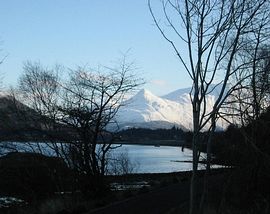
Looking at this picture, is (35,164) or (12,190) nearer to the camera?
(35,164)

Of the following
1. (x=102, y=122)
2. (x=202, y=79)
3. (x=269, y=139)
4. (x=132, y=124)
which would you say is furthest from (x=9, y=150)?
(x=202, y=79)

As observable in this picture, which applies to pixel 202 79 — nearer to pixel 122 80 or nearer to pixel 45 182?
pixel 122 80

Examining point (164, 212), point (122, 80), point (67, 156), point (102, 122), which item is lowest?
point (164, 212)

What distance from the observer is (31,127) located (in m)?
27.5

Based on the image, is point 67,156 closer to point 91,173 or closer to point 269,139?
point 91,173

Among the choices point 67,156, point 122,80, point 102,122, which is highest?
point 122,80

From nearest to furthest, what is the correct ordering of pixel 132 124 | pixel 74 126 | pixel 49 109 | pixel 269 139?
pixel 269 139 → pixel 74 126 → pixel 49 109 → pixel 132 124

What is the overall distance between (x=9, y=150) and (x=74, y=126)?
12.7 ft

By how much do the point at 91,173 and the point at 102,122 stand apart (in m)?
2.48

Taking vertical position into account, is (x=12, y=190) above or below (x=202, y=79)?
below

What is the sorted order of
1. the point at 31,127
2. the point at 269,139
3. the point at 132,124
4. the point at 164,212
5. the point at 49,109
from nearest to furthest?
the point at 269,139 → the point at 164,212 → the point at 31,127 → the point at 49,109 → the point at 132,124

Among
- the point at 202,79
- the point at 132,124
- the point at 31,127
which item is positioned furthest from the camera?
the point at 132,124

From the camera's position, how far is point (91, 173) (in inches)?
1022

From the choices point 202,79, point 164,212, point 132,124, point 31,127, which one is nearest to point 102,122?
point 31,127
